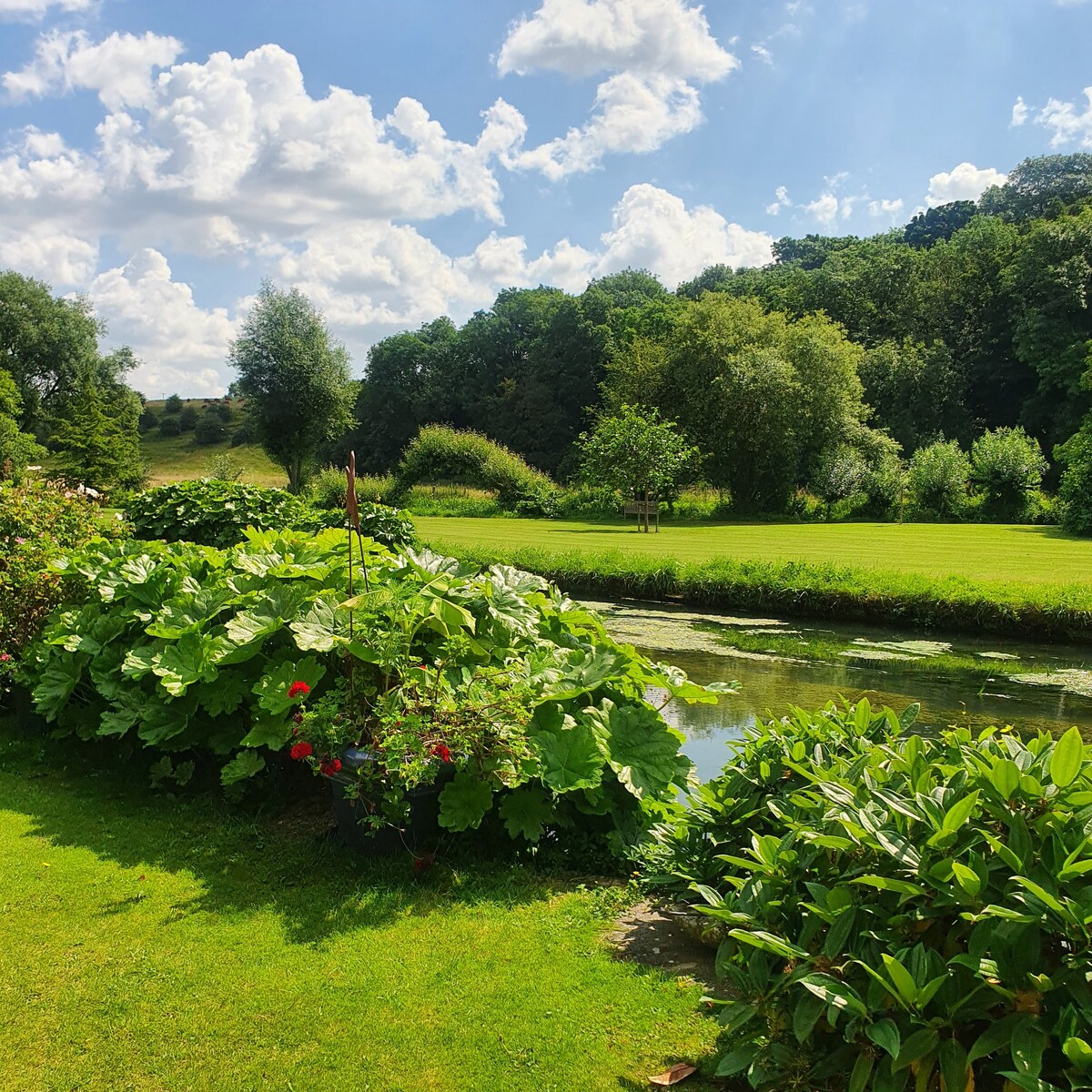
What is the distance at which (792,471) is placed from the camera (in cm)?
2981

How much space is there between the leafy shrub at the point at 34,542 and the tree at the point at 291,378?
98.8 ft

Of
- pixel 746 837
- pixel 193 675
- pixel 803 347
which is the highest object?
pixel 803 347

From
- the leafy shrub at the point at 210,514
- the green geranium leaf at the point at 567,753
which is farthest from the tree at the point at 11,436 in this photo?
the green geranium leaf at the point at 567,753

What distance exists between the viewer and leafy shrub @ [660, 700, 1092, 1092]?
1735 millimetres

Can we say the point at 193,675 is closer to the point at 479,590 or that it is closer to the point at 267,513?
the point at 479,590

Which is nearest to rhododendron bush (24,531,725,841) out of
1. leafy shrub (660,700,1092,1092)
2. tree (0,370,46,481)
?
leafy shrub (660,700,1092,1092)

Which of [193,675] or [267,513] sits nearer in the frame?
[193,675]

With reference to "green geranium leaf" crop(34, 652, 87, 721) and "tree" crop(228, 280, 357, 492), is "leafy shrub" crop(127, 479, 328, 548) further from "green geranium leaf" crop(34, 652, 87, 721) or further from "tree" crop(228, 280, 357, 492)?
"tree" crop(228, 280, 357, 492)

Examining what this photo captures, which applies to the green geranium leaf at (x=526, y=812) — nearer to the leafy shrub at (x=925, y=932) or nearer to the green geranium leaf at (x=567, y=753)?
the green geranium leaf at (x=567, y=753)

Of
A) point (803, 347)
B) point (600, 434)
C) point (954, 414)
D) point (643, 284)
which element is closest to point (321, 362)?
point (600, 434)

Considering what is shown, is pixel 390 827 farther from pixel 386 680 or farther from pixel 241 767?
pixel 241 767

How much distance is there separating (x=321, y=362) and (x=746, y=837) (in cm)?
3811

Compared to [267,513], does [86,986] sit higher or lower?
lower

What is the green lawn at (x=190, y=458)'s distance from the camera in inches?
2030
